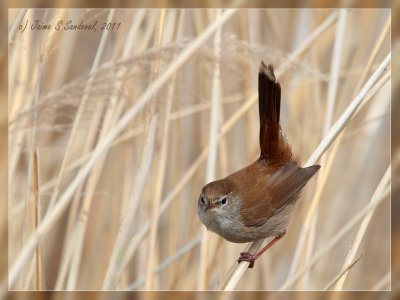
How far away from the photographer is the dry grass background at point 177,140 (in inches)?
81.4

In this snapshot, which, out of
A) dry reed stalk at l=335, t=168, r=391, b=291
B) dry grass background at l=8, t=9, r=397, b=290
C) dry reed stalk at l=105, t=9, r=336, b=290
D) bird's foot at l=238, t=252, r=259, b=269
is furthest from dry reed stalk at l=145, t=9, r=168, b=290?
dry reed stalk at l=335, t=168, r=391, b=291

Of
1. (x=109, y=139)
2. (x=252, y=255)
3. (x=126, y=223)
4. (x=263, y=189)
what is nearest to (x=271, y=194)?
(x=263, y=189)

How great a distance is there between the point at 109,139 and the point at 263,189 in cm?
76

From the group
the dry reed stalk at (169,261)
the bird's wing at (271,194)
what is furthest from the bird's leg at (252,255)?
the dry reed stalk at (169,261)

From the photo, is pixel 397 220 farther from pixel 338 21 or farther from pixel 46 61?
pixel 46 61

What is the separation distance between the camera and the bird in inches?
89.3

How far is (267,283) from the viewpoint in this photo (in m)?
2.45

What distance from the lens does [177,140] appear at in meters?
2.52

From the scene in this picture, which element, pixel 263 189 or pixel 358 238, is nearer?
pixel 358 238

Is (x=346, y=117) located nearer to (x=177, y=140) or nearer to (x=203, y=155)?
(x=203, y=155)

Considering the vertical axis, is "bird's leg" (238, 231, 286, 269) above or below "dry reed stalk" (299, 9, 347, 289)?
below

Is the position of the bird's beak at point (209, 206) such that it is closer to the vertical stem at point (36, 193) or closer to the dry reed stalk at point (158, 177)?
the dry reed stalk at point (158, 177)

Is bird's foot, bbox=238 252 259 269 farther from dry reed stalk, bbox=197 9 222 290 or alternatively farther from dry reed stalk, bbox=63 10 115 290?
A: dry reed stalk, bbox=63 10 115 290

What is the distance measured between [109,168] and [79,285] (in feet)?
1.80
